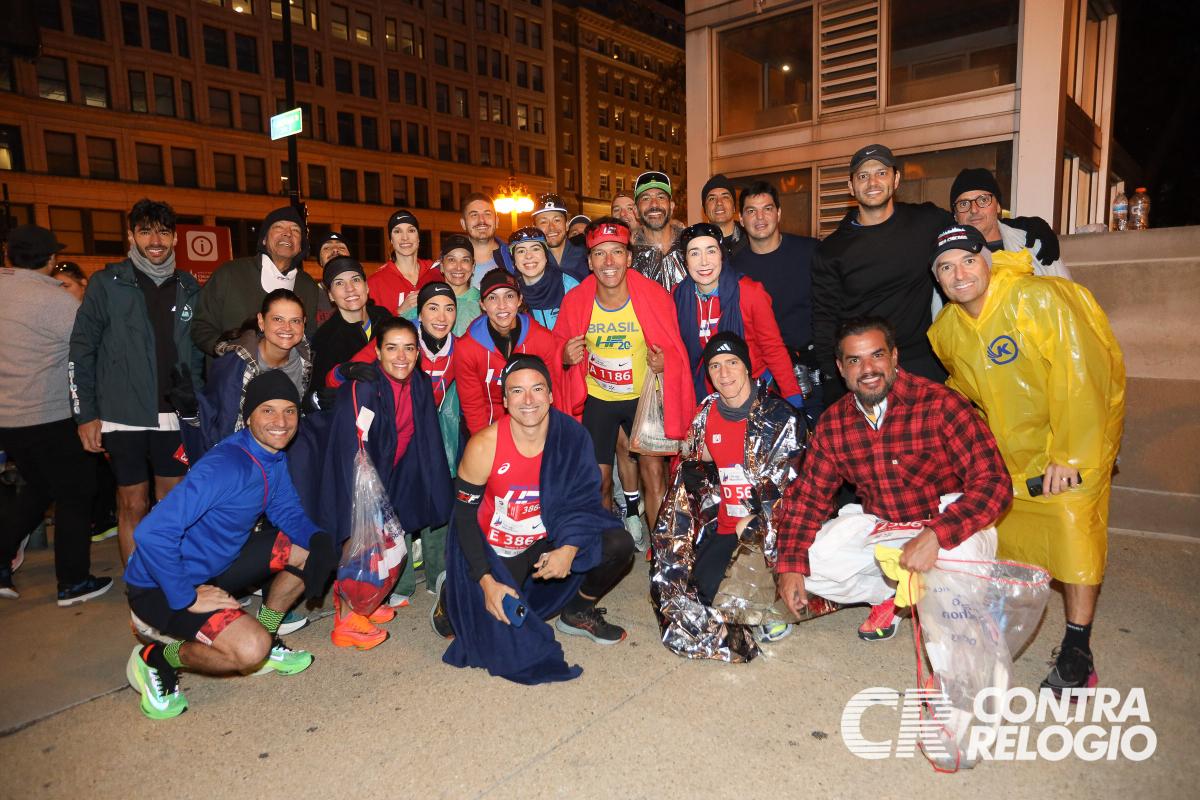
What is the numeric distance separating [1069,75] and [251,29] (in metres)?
37.4

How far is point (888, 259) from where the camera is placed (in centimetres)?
411

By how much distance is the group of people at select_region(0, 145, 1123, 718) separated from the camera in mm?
3170

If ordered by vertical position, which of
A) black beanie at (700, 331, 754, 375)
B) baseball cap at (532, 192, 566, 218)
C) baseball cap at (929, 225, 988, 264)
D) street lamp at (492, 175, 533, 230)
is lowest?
black beanie at (700, 331, 754, 375)

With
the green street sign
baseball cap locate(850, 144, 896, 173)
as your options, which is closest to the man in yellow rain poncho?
baseball cap locate(850, 144, 896, 173)

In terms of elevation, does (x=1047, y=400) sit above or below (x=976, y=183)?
below

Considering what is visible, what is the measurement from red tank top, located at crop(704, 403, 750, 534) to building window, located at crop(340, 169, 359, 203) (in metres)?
38.9

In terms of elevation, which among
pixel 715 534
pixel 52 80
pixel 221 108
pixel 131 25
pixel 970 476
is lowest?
pixel 715 534

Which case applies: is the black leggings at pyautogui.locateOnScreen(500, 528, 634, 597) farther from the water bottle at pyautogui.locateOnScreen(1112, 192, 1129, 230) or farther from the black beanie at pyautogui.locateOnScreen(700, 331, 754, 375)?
the water bottle at pyautogui.locateOnScreen(1112, 192, 1129, 230)

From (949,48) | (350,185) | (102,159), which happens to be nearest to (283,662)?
(949,48)

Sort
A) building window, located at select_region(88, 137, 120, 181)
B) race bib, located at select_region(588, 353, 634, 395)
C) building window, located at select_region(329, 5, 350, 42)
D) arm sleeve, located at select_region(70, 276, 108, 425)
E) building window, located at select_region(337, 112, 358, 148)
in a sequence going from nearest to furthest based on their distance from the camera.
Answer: arm sleeve, located at select_region(70, 276, 108, 425), race bib, located at select_region(588, 353, 634, 395), building window, located at select_region(88, 137, 120, 181), building window, located at select_region(329, 5, 350, 42), building window, located at select_region(337, 112, 358, 148)

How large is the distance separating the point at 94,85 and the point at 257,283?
114ft

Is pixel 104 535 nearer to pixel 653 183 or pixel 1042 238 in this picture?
pixel 653 183

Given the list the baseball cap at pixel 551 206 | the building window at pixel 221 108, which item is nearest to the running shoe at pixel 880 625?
the baseball cap at pixel 551 206

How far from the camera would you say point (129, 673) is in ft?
10.7
